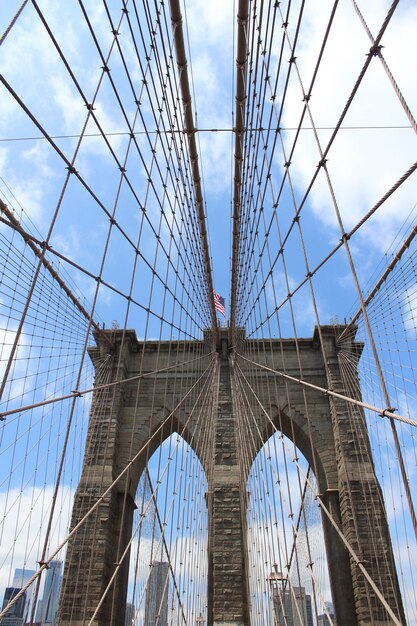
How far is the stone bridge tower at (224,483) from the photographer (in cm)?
1108

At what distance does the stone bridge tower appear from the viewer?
1108 centimetres

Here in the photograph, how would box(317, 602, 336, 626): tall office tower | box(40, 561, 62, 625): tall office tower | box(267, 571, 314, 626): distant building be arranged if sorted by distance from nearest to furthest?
1. box(317, 602, 336, 626): tall office tower
2. box(267, 571, 314, 626): distant building
3. box(40, 561, 62, 625): tall office tower

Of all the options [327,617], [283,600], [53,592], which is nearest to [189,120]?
[283,600]

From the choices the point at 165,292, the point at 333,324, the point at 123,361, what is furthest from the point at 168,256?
the point at 333,324

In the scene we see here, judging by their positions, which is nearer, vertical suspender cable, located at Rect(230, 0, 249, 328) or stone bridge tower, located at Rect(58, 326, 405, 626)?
vertical suspender cable, located at Rect(230, 0, 249, 328)

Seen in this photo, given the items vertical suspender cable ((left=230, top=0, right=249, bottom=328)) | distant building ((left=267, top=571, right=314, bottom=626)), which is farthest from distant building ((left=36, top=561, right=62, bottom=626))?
vertical suspender cable ((left=230, top=0, right=249, bottom=328))

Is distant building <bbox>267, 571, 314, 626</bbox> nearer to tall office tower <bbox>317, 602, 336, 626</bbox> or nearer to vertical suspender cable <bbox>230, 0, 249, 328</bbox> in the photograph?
tall office tower <bbox>317, 602, 336, 626</bbox>

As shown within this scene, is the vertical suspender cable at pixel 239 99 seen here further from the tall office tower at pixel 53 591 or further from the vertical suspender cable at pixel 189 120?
the tall office tower at pixel 53 591

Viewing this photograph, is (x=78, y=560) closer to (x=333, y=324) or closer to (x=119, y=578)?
(x=119, y=578)

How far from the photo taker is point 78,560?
38.4 ft

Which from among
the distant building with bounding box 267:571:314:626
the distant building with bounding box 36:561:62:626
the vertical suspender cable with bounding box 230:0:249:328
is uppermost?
the vertical suspender cable with bounding box 230:0:249:328

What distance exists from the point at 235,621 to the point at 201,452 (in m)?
4.00

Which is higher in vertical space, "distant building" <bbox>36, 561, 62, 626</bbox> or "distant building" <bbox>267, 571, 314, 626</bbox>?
"distant building" <bbox>36, 561, 62, 626</bbox>

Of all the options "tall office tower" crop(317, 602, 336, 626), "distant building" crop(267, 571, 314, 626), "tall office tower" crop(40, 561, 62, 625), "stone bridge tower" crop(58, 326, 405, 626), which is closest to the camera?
"tall office tower" crop(317, 602, 336, 626)
